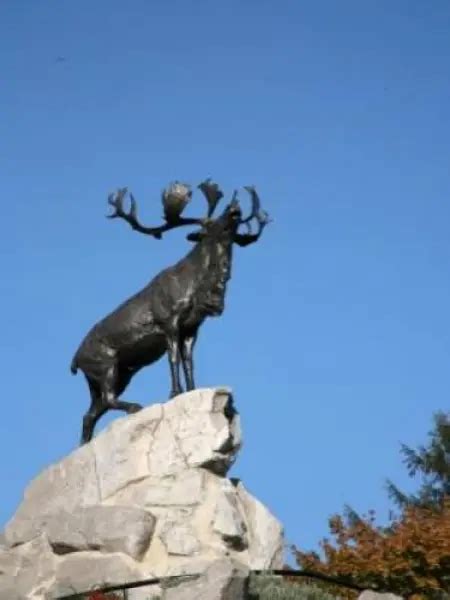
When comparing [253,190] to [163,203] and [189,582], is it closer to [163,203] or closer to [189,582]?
[163,203]

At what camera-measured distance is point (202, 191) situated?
16.9 meters

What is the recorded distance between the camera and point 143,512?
1491cm

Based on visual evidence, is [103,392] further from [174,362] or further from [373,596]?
[373,596]

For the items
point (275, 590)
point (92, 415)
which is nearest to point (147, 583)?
point (275, 590)

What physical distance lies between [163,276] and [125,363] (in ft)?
3.55

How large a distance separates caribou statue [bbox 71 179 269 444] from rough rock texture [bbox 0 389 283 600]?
28.0 inches

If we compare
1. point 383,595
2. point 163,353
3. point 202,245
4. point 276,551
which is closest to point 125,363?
point 163,353

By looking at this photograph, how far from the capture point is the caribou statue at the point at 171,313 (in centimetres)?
1634

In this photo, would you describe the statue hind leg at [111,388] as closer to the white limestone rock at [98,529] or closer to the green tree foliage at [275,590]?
the white limestone rock at [98,529]

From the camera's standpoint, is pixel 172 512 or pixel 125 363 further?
pixel 125 363

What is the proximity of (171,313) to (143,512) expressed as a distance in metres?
2.48

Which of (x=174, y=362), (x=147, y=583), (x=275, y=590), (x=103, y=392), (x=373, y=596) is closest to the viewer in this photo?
(x=147, y=583)

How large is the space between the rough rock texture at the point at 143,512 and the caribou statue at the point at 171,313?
711 mm

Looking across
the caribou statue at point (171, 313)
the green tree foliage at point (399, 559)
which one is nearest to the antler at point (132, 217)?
the caribou statue at point (171, 313)
